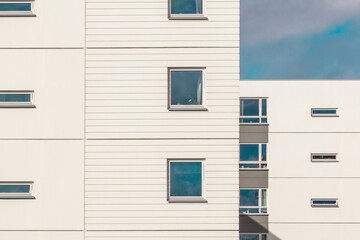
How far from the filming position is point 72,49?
7.05 metres

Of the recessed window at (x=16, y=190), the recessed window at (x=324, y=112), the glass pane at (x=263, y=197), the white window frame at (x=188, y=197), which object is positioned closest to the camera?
the recessed window at (x=16, y=190)

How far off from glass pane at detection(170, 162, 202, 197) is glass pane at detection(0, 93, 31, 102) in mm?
3774

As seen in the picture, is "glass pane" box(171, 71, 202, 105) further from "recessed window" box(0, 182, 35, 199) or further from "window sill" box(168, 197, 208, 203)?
"recessed window" box(0, 182, 35, 199)

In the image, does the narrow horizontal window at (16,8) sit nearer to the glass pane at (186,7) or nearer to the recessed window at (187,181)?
the glass pane at (186,7)

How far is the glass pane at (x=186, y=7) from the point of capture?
716cm

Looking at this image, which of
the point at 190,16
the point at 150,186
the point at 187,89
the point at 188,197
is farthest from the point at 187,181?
the point at 190,16

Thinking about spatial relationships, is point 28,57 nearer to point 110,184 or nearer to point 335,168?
point 110,184

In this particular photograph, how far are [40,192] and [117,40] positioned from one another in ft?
12.8

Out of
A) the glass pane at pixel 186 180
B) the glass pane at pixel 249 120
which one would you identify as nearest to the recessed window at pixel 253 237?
the glass pane at pixel 249 120

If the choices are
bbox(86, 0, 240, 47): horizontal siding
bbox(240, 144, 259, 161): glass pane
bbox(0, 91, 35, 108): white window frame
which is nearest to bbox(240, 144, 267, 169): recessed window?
bbox(240, 144, 259, 161): glass pane

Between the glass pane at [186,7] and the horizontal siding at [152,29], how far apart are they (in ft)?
0.74

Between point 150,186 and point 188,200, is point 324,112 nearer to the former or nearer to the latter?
point 188,200

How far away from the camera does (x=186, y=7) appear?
23.6 ft

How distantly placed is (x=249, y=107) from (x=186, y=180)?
10474mm
